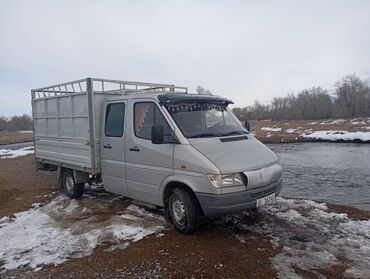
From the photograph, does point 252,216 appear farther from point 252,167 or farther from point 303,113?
point 303,113

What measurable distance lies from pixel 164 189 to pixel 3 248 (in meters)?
2.79

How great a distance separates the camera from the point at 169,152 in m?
5.89

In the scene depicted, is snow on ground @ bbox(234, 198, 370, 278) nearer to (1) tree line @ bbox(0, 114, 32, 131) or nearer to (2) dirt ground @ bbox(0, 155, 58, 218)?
(2) dirt ground @ bbox(0, 155, 58, 218)

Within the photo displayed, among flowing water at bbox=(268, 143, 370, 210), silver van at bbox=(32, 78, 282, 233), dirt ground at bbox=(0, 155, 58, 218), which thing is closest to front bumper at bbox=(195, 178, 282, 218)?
silver van at bbox=(32, 78, 282, 233)

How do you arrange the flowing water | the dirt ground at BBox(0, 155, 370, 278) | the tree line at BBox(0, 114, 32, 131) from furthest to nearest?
the tree line at BBox(0, 114, 32, 131)
the flowing water
the dirt ground at BBox(0, 155, 370, 278)

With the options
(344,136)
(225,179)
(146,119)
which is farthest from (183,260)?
(344,136)

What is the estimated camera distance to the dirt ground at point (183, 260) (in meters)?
4.39

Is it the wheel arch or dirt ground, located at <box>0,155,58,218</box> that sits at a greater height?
the wheel arch

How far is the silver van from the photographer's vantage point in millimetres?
5371

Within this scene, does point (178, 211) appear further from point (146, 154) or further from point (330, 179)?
point (330, 179)

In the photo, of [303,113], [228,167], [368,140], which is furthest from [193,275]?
[303,113]

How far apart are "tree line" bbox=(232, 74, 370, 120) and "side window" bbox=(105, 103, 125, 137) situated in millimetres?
69081

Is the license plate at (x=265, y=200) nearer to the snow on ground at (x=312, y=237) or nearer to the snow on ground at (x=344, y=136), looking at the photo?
the snow on ground at (x=312, y=237)

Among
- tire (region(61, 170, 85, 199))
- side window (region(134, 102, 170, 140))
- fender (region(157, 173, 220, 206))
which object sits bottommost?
tire (region(61, 170, 85, 199))
